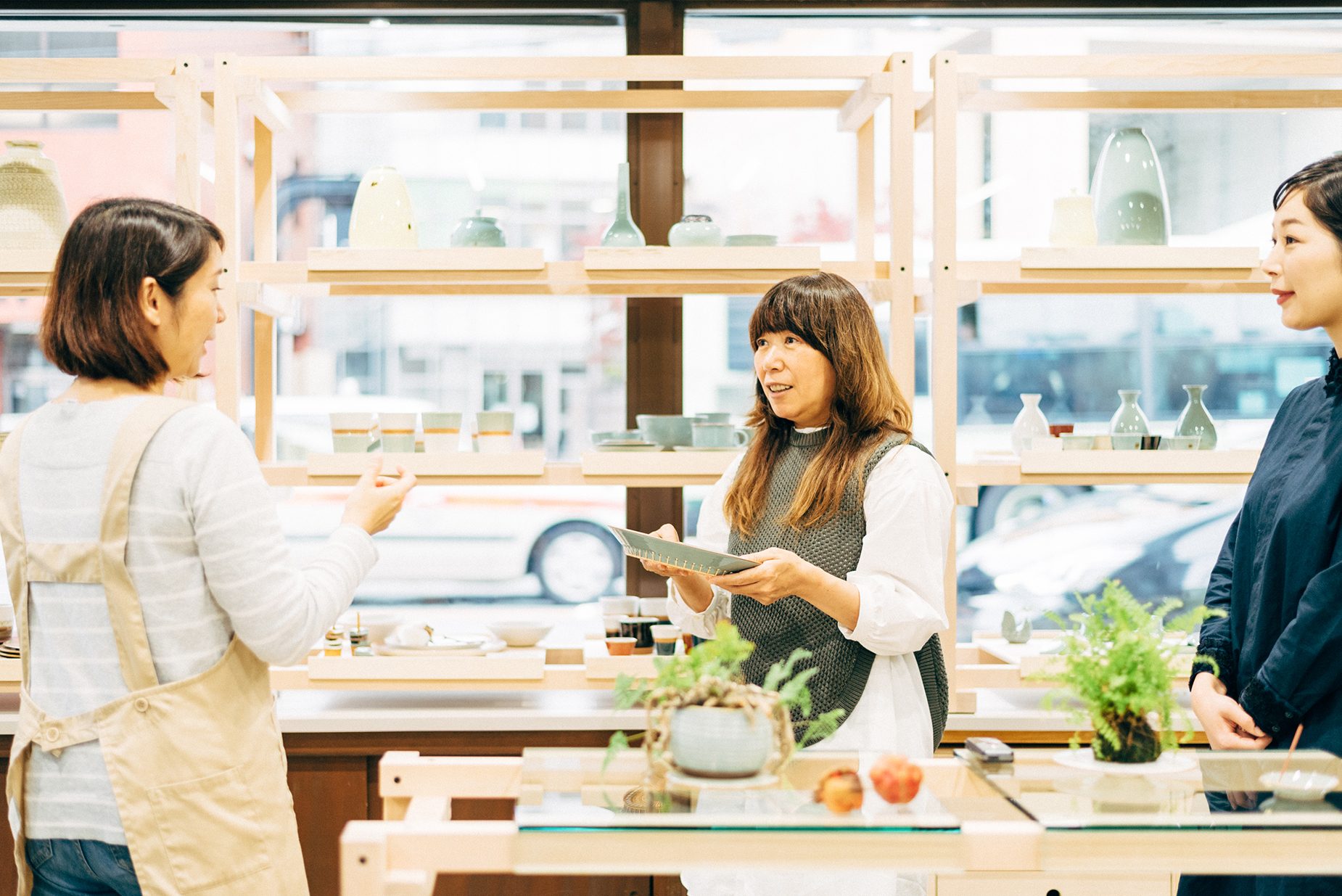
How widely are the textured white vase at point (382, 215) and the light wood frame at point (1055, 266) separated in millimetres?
1158

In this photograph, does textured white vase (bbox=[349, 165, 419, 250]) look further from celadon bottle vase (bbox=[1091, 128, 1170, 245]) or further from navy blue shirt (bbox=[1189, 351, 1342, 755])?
navy blue shirt (bbox=[1189, 351, 1342, 755])

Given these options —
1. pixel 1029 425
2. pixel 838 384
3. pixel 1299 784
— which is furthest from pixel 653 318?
pixel 1299 784

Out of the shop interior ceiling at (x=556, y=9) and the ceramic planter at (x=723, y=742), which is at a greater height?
the shop interior ceiling at (x=556, y=9)

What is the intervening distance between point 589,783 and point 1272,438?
4.15 ft

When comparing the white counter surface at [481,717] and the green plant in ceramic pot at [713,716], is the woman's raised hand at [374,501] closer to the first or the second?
the green plant in ceramic pot at [713,716]

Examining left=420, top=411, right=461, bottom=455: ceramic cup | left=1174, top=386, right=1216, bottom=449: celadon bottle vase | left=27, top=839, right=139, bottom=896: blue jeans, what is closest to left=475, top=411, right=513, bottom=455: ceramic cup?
left=420, top=411, right=461, bottom=455: ceramic cup

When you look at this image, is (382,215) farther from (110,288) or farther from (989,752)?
(989,752)

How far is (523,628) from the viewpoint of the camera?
257cm

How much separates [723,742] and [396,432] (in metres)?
1.49

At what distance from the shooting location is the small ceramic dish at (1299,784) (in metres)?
1.18

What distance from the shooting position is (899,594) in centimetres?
175

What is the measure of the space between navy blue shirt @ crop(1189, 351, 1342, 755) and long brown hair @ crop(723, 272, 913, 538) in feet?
1.82

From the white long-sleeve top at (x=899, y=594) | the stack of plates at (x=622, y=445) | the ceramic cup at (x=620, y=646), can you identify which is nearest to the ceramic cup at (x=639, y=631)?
the ceramic cup at (x=620, y=646)

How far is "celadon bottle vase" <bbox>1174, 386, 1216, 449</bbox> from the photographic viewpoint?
2533mm
